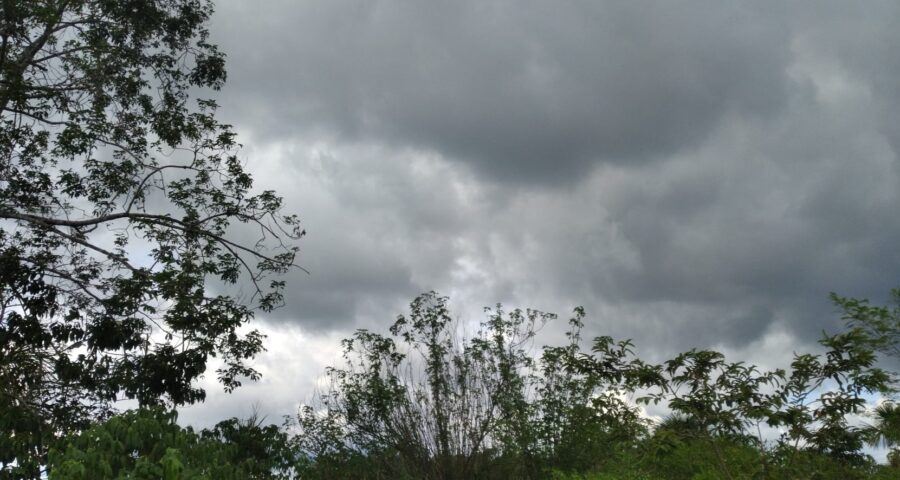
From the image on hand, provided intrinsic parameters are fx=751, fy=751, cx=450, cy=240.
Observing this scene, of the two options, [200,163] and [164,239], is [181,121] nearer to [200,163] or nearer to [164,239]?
[200,163]

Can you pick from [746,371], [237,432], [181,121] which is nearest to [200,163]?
[181,121]

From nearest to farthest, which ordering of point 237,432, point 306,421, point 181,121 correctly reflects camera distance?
1. point 237,432
2. point 181,121
3. point 306,421

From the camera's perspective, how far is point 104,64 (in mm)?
16781

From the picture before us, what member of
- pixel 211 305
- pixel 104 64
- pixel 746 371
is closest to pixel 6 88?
pixel 104 64

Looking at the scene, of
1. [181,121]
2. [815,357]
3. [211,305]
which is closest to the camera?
[815,357]

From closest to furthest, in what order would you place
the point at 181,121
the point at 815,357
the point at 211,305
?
the point at 815,357 → the point at 211,305 → the point at 181,121

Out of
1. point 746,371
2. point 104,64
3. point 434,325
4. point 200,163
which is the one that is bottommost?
point 746,371

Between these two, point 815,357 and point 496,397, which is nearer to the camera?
point 815,357

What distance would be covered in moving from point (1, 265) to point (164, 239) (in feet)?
10.5

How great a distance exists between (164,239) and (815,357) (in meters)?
13.4

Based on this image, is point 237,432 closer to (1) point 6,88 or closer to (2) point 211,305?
(2) point 211,305

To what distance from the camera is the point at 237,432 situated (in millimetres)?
A: 13906

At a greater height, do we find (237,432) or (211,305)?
(211,305)

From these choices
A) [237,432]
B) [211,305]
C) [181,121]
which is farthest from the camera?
[181,121]
